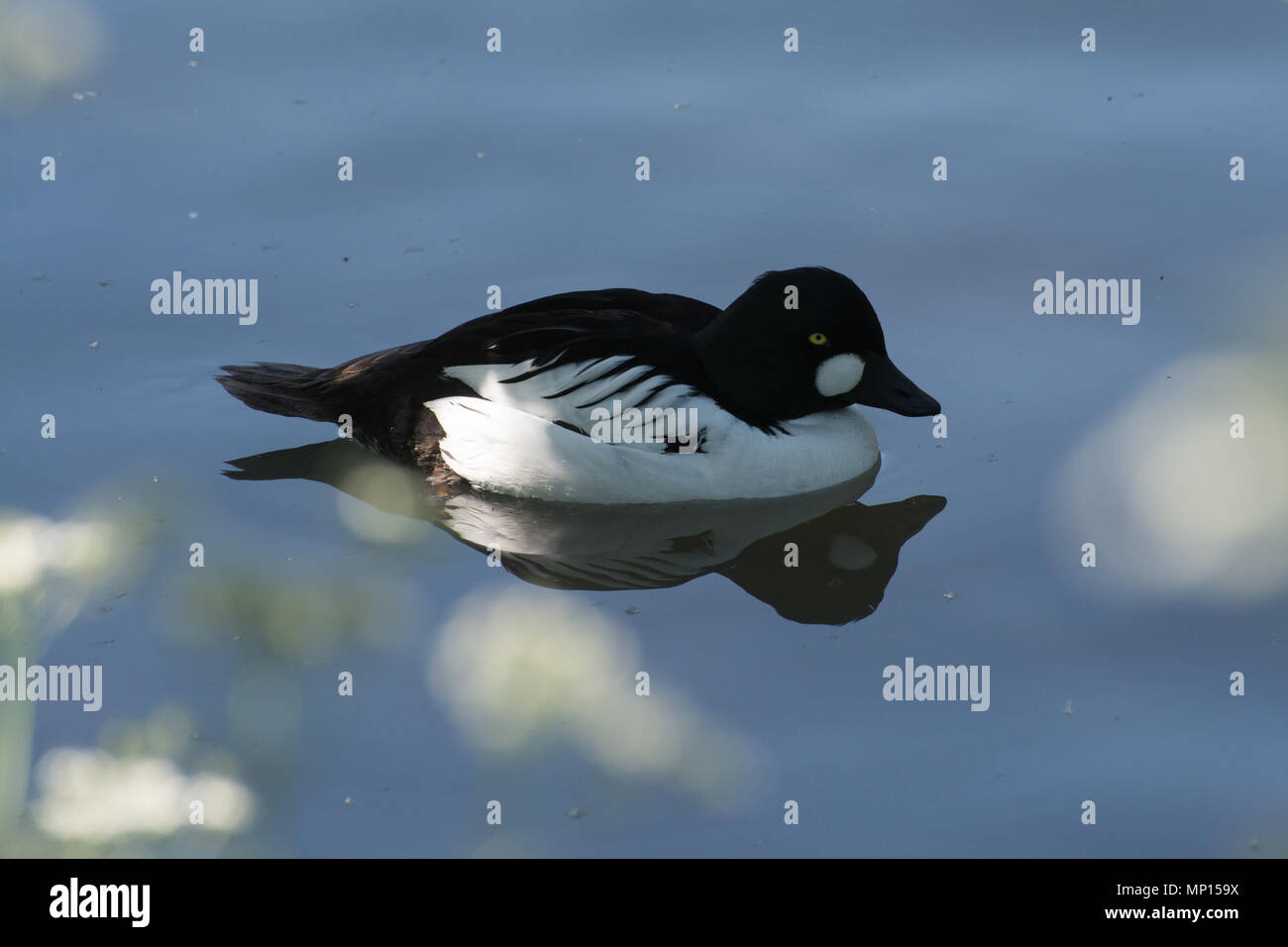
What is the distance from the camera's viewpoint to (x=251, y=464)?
882 cm

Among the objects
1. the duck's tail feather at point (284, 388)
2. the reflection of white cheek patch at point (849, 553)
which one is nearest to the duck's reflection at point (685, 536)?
the reflection of white cheek patch at point (849, 553)

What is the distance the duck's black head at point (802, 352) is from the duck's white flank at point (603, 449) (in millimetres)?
161

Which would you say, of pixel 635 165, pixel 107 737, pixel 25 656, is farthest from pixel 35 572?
pixel 635 165

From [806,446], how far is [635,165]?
140 inches

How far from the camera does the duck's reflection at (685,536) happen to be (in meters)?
7.95

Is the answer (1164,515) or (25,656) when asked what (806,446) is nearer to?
(1164,515)

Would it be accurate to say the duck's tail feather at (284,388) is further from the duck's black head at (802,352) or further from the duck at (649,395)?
the duck's black head at (802,352)

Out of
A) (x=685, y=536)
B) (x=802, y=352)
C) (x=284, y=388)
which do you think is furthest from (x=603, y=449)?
(x=284, y=388)

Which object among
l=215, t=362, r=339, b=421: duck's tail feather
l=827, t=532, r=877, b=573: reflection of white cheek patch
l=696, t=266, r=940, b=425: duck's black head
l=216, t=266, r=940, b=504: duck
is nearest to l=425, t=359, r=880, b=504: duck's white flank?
l=216, t=266, r=940, b=504: duck

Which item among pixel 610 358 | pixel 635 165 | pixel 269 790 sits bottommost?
pixel 269 790

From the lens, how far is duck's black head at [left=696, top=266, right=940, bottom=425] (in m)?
8.22

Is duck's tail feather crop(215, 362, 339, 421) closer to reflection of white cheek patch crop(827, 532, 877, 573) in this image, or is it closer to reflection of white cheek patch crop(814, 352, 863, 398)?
reflection of white cheek patch crop(814, 352, 863, 398)

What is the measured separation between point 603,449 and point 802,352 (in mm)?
1102

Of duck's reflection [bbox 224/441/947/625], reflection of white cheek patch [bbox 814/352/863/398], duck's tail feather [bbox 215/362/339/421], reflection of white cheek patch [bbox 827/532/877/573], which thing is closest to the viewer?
duck's reflection [bbox 224/441/947/625]
